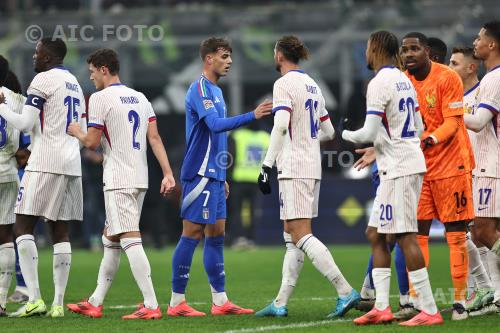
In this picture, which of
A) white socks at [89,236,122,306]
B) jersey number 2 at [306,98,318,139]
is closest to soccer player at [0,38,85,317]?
white socks at [89,236,122,306]

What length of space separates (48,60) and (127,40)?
14207 mm

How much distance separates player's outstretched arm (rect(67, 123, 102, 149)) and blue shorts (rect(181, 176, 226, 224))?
0.97 metres

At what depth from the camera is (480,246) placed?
963cm

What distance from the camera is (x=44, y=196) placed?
363 inches

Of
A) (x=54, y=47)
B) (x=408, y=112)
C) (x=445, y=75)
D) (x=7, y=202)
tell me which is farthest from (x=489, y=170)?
(x=7, y=202)

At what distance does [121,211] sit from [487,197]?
3.20 metres

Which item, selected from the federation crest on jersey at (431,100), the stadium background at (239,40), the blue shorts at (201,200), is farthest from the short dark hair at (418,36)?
the stadium background at (239,40)

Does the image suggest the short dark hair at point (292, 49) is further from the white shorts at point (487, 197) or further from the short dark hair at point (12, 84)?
the short dark hair at point (12, 84)

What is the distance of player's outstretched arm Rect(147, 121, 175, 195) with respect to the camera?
9156mm

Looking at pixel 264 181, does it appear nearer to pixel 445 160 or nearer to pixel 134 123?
pixel 134 123

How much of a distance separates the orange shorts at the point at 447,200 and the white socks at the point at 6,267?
3784mm

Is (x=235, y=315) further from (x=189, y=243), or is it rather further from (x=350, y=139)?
(x=350, y=139)

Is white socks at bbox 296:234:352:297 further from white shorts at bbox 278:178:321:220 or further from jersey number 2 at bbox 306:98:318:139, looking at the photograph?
jersey number 2 at bbox 306:98:318:139

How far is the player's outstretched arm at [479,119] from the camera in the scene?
8906 mm
